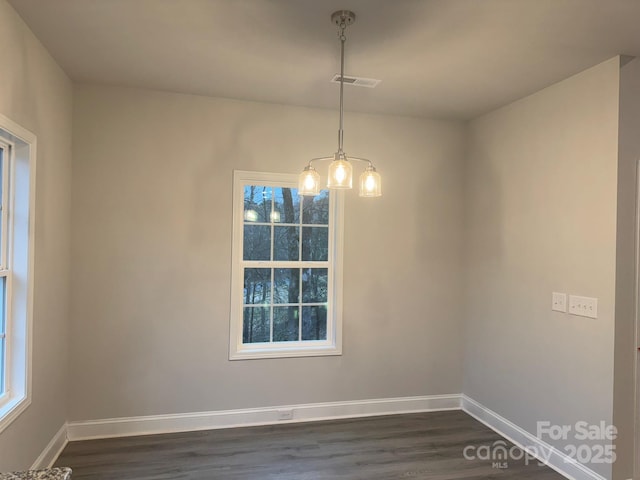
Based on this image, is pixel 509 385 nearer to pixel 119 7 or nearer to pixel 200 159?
pixel 200 159

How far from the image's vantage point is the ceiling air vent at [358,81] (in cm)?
292

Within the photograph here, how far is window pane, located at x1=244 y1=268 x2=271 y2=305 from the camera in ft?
11.6

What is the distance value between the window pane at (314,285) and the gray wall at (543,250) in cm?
135

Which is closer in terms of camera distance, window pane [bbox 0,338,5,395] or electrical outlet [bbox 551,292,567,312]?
window pane [bbox 0,338,5,395]

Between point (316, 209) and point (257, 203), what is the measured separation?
52cm

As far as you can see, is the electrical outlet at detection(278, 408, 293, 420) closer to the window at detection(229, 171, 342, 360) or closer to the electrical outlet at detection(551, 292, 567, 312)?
the window at detection(229, 171, 342, 360)

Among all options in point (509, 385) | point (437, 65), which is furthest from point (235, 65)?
point (509, 385)

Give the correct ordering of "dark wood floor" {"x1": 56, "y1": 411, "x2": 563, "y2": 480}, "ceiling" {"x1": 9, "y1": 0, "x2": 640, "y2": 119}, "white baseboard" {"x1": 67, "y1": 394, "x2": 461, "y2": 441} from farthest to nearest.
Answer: "white baseboard" {"x1": 67, "y1": 394, "x2": 461, "y2": 441}, "dark wood floor" {"x1": 56, "y1": 411, "x2": 563, "y2": 480}, "ceiling" {"x1": 9, "y1": 0, "x2": 640, "y2": 119}

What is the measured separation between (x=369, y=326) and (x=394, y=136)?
1712 millimetres

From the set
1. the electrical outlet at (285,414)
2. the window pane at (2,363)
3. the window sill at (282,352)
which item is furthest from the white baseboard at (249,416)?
the window pane at (2,363)

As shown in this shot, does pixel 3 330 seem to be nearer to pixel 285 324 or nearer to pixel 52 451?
pixel 52 451

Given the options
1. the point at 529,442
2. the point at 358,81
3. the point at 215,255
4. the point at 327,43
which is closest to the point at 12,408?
the point at 215,255

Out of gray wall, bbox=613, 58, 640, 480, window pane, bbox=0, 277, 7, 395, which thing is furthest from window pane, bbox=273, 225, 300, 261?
gray wall, bbox=613, 58, 640, 480

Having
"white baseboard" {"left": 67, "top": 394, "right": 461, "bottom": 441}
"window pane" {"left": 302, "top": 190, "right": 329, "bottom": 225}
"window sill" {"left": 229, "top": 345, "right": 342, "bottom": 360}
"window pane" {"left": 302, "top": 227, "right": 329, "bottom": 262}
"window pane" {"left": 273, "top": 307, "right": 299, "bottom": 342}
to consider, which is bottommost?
"white baseboard" {"left": 67, "top": 394, "right": 461, "bottom": 441}
